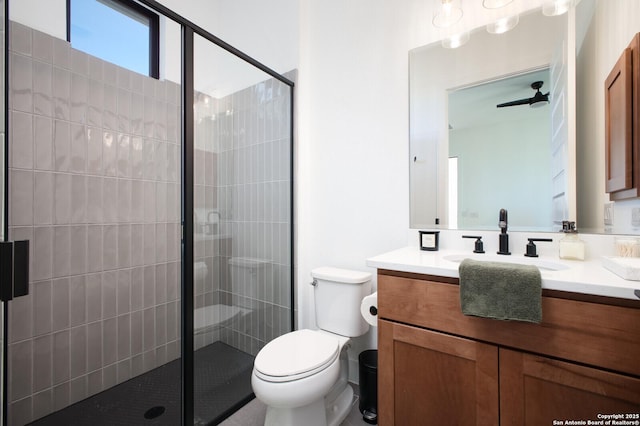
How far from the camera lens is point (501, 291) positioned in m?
0.89

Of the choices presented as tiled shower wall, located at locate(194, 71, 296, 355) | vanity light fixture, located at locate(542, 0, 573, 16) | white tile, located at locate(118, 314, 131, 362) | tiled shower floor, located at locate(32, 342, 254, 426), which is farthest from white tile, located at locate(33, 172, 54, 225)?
vanity light fixture, located at locate(542, 0, 573, 16)

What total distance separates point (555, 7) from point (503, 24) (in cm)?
20

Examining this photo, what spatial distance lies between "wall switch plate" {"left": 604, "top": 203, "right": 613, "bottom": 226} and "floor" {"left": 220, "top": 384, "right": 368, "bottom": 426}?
4.72 feet

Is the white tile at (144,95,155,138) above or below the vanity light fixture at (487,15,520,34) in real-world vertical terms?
below

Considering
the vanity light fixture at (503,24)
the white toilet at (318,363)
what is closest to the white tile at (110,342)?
the white toilet at (318,363)

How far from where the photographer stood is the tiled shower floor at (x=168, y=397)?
1.52 metres

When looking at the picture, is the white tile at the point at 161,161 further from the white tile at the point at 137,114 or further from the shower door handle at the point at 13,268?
the shower door handle at the point at 13,268

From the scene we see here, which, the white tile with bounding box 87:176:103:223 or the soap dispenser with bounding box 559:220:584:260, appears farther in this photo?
the white tile with bounding box 87:176:103:223

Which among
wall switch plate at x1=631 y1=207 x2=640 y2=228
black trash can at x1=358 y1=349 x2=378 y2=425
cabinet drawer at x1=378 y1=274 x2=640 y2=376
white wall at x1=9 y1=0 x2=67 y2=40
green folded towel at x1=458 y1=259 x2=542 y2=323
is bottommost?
black trash can at x1=358 y1=349 x2=378 y2=425

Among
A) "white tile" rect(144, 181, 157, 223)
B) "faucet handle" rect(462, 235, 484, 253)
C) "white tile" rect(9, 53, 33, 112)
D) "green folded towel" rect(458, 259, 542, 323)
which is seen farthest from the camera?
"white tile" rect(144, 181, 157, 223)

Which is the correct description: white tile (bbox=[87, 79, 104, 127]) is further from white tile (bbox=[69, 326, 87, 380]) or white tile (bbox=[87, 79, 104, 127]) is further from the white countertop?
the white countertop

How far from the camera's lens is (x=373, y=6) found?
1743 millimetres

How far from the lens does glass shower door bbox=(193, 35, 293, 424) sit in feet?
6.14

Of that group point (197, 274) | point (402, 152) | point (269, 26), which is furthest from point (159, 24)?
point (402, 152)
